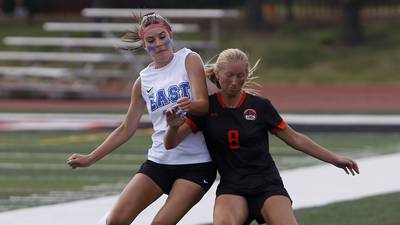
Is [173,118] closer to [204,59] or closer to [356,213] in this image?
[356,213]

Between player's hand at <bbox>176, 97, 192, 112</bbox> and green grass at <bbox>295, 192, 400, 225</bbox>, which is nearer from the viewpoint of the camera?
player's hand at <bbox>176, 97, 192, 112</bbox>

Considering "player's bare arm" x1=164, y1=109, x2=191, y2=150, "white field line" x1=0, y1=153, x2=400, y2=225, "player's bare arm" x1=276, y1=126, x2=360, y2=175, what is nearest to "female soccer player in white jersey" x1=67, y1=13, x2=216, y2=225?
"player's bare arm" x1=164, y1=109, x2=191, y2=150

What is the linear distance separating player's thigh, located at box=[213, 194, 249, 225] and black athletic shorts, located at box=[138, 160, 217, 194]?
8.6 inches

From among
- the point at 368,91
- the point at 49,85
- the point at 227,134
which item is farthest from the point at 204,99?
the point at 368,91

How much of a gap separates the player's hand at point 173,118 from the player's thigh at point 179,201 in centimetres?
49

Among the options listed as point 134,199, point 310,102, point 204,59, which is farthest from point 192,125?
point 310,102

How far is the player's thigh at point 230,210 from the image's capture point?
7598mm

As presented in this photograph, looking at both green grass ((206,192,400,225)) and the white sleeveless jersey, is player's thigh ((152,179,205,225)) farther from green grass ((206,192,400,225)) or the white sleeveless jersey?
green grass ((206,192,400,225))

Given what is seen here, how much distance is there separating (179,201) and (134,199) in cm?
29

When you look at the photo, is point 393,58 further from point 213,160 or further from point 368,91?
point 213,160

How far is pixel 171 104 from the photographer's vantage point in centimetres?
797

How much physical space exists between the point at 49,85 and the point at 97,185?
16085 mm

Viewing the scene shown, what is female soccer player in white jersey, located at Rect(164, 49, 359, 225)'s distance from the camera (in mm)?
7730

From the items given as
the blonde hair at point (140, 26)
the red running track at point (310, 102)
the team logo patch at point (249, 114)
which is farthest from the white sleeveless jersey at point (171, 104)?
the red running track at point (310, 102)
